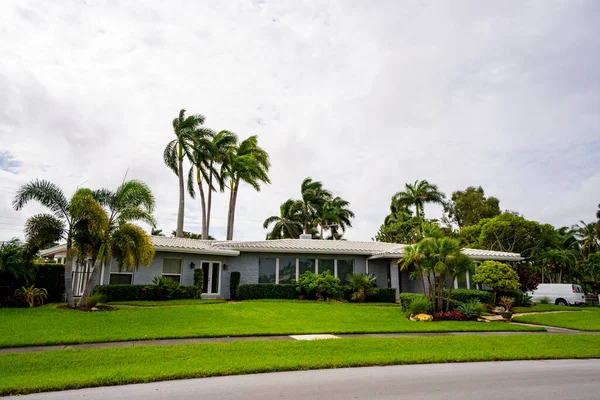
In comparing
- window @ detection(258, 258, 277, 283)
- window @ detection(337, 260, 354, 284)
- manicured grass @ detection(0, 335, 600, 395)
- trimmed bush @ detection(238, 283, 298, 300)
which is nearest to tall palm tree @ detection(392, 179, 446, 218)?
window @ detection(337, 260, 354, 284)

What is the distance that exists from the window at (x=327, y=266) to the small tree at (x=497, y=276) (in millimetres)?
7666

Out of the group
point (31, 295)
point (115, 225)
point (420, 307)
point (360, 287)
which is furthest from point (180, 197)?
point (420, 307)

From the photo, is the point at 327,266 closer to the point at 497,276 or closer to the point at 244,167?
the point at 497,276

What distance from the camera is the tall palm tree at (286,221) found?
41281 millimetres

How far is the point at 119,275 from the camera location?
60.8 feet

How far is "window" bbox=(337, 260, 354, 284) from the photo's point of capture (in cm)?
2253

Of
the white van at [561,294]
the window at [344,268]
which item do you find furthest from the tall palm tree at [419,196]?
the window at [344,268]

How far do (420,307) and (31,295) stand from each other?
1499 cm

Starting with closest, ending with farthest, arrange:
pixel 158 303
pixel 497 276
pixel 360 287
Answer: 1. pixel 158 303
2. pixel 497 276
3. pixel 360 287

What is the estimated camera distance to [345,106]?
16422 millimetres

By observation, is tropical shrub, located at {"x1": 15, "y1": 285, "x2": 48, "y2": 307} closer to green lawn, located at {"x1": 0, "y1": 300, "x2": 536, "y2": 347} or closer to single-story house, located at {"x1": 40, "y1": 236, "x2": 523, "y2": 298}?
green lawn, located at {"x1": 0, "y1": 300, "x2": 536, "y2": 347}

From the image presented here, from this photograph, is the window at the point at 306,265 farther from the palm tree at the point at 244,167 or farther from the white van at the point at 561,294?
the white van at the point at 561,294

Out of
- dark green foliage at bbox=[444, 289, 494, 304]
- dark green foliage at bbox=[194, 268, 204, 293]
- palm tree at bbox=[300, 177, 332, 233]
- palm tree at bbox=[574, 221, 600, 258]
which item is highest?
palm tree at bbox=[300, 177, 332, 233]

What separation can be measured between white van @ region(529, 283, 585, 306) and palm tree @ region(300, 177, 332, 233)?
834 inches
